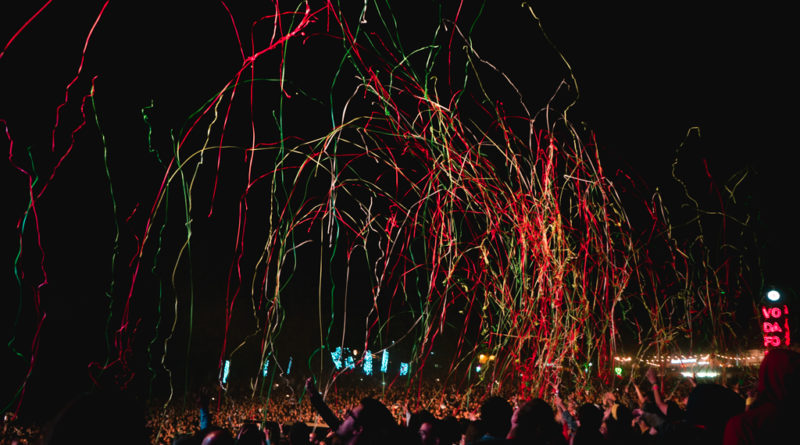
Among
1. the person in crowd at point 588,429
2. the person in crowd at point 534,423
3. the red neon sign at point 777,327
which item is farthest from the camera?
the red neon sign at point 777,327

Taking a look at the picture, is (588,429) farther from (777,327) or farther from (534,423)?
(777,327)

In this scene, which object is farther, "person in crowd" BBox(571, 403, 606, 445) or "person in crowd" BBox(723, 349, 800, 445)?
"person in crowd" BBox(571, 403, 606, 445)

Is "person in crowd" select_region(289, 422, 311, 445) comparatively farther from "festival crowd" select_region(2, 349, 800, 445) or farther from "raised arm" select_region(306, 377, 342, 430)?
"raised arm" select_region(306, 377, 342, 430)

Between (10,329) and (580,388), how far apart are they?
58.7 feet

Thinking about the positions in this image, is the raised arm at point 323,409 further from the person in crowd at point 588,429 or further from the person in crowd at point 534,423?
the person in crowd at point 588,429

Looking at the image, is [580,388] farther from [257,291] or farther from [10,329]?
[257,291]

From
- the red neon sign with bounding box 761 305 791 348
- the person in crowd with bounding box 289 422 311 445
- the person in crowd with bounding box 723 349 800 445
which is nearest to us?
the person in crowd with bounding box 723 349 800 445

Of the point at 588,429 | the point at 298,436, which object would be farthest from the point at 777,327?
the point at 298,436

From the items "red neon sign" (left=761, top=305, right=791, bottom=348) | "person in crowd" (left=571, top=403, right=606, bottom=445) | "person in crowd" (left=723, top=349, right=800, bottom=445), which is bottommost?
"red neon sign" (left=761, top=305, right=791, bottom=348)

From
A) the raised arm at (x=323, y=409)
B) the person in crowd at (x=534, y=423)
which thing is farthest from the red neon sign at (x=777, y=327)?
the raised arm at (x=323, y=409)

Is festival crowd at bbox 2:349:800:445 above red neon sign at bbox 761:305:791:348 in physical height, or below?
above

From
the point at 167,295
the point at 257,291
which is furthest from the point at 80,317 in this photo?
the point at 257,291

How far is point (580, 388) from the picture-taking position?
40.6 ft

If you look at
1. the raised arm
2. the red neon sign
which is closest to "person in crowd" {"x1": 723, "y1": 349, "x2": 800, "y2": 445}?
the raised arm
